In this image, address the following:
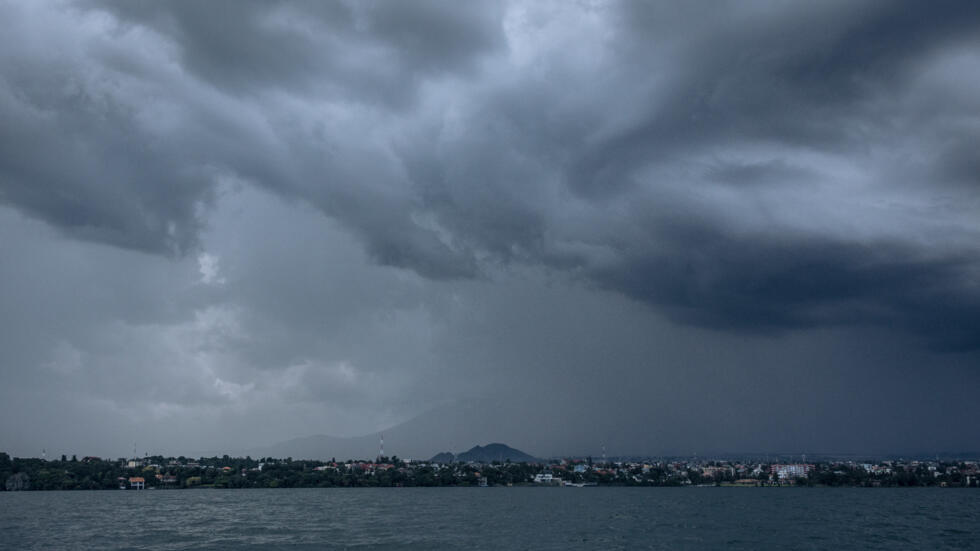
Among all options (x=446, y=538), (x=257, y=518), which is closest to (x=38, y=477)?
(x=257, y=518)

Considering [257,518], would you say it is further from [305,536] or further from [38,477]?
[38,477]

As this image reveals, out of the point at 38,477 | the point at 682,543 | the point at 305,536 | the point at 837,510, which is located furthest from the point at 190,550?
the point at 38,477

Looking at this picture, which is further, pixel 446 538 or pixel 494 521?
pixel 494 521

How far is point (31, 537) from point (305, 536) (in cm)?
2596

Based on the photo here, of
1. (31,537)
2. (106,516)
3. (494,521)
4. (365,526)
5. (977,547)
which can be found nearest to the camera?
(977,547)

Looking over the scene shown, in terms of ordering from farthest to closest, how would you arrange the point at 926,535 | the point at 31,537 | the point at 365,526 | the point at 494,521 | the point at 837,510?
the point at 837,510 → the point at 494,521 → the point at 365,526 → the point at 926,535 → the point at 31,537

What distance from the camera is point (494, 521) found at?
89.2 metres

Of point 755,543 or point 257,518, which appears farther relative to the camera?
point 257,518

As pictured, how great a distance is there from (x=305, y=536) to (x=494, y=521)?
94.4 feet

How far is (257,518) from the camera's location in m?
92.3

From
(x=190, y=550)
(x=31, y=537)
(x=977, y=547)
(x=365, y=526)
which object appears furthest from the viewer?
(x=365, y=526)

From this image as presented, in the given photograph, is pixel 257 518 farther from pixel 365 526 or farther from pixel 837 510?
pixel 837 510

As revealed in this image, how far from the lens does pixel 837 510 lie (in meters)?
112

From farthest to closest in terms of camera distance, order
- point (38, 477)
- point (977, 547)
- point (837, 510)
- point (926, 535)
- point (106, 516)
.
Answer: point (38, 477) → point (837, 510) → point (106, 516) → point (926, 535) → point (977, 547)
